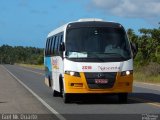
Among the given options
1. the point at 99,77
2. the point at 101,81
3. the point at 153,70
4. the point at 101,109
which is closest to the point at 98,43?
the point at 99,77

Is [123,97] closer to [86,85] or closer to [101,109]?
[86,85]

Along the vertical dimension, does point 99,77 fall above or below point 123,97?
above

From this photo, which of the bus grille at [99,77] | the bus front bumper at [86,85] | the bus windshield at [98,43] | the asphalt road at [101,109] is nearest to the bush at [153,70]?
the asphalt road at [101,109]

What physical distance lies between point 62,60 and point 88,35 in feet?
4.19

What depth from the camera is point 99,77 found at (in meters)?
19.8

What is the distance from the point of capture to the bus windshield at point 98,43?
2019 centimetres

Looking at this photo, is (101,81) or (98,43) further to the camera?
(98,43)

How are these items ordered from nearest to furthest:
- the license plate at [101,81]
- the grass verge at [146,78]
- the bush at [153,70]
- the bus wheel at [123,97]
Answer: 1. the license plate at [101,81]
2. the bus wheel at [123,97]
3. the grass verge at [146,78]
4. the bush at [153,70]

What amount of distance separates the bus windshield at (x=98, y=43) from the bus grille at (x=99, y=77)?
54 centimetres

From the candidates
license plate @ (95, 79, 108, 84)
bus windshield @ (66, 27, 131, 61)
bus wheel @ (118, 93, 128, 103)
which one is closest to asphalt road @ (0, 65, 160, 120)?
bus wheel @ (118, 93, 128, 103)

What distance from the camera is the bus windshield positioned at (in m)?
20.2

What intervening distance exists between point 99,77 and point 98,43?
136 cm

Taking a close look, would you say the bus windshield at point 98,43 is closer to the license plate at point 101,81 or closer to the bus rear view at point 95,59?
the bus rear view at point 95,59

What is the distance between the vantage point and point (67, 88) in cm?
1997
